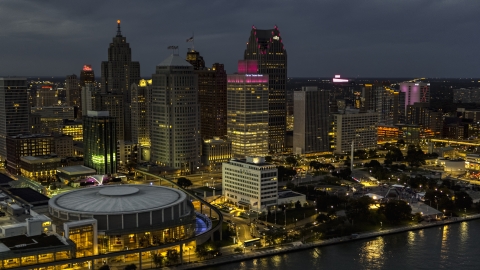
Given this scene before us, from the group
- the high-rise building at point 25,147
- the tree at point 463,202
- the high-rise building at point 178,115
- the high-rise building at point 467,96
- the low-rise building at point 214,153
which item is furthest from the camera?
the high-rise building at point 467,96

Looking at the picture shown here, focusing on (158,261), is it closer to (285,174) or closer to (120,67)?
(285,174)

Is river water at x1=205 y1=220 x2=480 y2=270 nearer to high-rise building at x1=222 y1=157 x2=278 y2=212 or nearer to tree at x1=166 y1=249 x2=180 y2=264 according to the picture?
tree at x1=166 y1=249 x2=180 y2=264

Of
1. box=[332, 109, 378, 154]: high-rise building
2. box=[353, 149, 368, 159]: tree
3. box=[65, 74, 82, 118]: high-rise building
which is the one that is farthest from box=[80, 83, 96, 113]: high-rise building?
box=[353, 149, 368, 159]: tree

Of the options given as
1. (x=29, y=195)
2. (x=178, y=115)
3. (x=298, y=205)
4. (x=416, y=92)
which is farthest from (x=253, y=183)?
(x=416, y=92)

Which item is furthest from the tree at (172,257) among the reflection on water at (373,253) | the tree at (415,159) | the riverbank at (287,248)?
the tree at (415,159)

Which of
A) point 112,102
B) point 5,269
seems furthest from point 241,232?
point 112,102

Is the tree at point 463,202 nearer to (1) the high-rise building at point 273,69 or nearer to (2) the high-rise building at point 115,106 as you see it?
(1) the high-rise building at point 273,69
